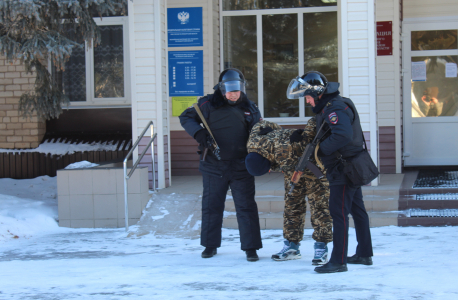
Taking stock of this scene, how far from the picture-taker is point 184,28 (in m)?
8.74

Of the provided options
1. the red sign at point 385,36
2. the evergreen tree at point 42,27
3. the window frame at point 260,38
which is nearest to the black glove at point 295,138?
the evergreen tree at point 42,27

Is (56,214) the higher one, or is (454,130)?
(454,130)

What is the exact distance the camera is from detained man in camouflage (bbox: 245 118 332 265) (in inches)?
166

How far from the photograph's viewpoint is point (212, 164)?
471 centimetres

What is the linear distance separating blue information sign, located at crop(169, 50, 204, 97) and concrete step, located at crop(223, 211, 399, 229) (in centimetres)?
303

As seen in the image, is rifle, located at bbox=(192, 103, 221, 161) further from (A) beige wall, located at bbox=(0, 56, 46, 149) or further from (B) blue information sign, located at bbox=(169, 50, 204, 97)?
(A) beige wall, located at bbox=(0, 56, 46, 149)

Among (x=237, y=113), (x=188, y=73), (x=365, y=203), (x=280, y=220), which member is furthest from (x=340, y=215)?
(x=188, y=73)

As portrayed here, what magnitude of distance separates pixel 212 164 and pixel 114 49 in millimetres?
5384

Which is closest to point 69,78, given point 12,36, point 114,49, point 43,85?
point 114,49

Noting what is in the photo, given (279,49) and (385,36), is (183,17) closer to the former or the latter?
(279,49)

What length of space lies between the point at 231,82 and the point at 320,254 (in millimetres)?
1663

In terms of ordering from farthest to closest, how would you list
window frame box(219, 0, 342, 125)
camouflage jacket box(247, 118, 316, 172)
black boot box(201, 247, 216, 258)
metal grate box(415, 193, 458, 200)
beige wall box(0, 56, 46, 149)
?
1. beige wall box(0, 56, 46, 149)
2. window frame box(219, 0, 342, 125)
3. metal grate box(415, 193, 458, 200)
4. black boot box(201, 247, 216, 258)
5. camouflage jacket box(247, 118, 316, 172)

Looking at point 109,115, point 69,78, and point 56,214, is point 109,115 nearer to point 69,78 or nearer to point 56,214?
point 69,78

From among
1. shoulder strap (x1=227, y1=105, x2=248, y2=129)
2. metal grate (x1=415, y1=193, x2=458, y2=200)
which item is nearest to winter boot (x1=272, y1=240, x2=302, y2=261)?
shoulder strap (x1=227, y1=105, x2=248, y2=129)
